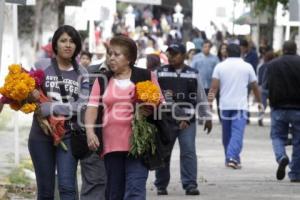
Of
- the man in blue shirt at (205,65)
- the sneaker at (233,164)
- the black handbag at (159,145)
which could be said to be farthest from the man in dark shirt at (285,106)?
the man in blue shirt at (205,65)

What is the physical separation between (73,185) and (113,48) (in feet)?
4.18

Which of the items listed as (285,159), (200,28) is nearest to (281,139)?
(285,159)

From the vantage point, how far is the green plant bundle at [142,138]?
406 inches

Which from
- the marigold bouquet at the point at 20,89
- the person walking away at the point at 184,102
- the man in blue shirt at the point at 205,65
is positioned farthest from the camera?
the man in blue shirt at the point at 205,65

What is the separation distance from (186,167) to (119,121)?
4.81 m

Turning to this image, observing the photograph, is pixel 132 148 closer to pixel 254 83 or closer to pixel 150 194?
pixel 150 194

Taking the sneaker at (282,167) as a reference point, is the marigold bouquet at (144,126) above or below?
above

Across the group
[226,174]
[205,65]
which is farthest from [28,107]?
[205,65]

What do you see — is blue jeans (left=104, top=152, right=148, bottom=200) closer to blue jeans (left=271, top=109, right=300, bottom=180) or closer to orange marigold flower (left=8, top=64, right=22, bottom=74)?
orange marigold flower (left=8, top=64, right=22, bottom=74)

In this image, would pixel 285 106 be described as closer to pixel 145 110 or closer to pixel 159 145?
pixel 159 145

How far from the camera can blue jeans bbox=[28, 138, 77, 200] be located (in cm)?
1072

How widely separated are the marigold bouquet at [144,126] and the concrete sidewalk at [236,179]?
4173 mm

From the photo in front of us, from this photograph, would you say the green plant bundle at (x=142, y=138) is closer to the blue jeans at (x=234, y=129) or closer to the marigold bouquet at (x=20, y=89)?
the marigold bouquet at (x=20, y=89)

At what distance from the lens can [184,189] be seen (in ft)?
49.8
